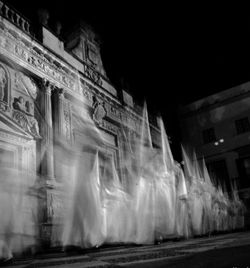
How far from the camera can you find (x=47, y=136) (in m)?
10.5

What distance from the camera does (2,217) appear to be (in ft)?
23.4

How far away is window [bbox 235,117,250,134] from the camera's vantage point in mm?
23220

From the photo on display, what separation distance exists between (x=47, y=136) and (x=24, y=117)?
1.09m

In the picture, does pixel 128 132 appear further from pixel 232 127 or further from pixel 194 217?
pixel 232 127

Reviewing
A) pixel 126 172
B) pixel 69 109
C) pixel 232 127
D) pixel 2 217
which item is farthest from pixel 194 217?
pixel 232 127

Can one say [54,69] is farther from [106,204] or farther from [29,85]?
[106,204]

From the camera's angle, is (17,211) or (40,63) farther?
(40,63)

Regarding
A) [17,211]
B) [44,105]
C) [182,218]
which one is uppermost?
[44,105]

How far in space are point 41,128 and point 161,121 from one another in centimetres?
1423

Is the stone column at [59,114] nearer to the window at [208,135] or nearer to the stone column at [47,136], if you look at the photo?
the stone column at [47,136]

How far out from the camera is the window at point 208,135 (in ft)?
81.1

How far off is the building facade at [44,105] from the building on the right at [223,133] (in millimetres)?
11750

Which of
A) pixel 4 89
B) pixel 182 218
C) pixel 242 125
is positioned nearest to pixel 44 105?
pixel 4 89

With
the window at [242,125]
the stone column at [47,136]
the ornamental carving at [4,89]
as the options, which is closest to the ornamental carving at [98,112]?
the stone column at [47,136]
